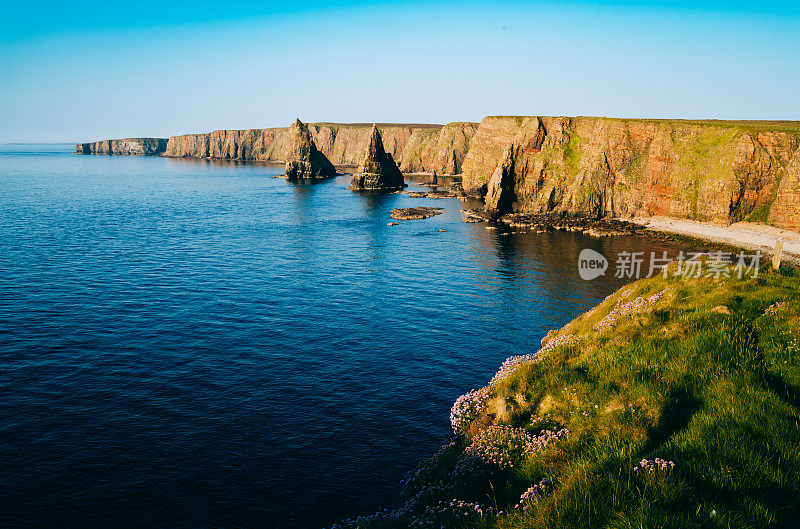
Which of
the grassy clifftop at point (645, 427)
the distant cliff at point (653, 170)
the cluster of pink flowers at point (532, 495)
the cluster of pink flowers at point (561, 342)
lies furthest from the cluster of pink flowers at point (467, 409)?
the distant cliff at point (653, 170)

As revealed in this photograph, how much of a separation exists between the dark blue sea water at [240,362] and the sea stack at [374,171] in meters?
100

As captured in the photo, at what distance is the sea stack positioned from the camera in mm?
181875

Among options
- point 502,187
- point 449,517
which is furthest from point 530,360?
point 502,187

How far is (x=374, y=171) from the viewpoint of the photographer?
183 meters

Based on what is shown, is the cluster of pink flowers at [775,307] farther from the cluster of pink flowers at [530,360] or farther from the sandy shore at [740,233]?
the sandy shore at [740,233]

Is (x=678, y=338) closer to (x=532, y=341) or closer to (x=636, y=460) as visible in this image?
(x=636, y=460)

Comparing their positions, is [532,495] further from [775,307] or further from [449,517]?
[775,307]

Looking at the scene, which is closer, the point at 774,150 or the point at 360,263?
the point at 360,263

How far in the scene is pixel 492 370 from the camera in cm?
3628

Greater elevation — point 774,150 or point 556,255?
point 774,150

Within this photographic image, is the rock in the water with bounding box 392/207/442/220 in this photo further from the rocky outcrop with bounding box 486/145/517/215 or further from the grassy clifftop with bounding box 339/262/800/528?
the grassy clifftop with bounding box 339/262/800/528

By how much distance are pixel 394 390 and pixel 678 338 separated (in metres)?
20.7

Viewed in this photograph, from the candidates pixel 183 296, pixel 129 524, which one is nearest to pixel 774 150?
pixel 183 296

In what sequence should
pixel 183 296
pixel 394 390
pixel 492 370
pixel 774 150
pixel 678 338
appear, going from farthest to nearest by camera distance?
pixel 774 150 → pixel 183 296 → pixel 492 370 → pixel 394 390 → pixel 678 338
